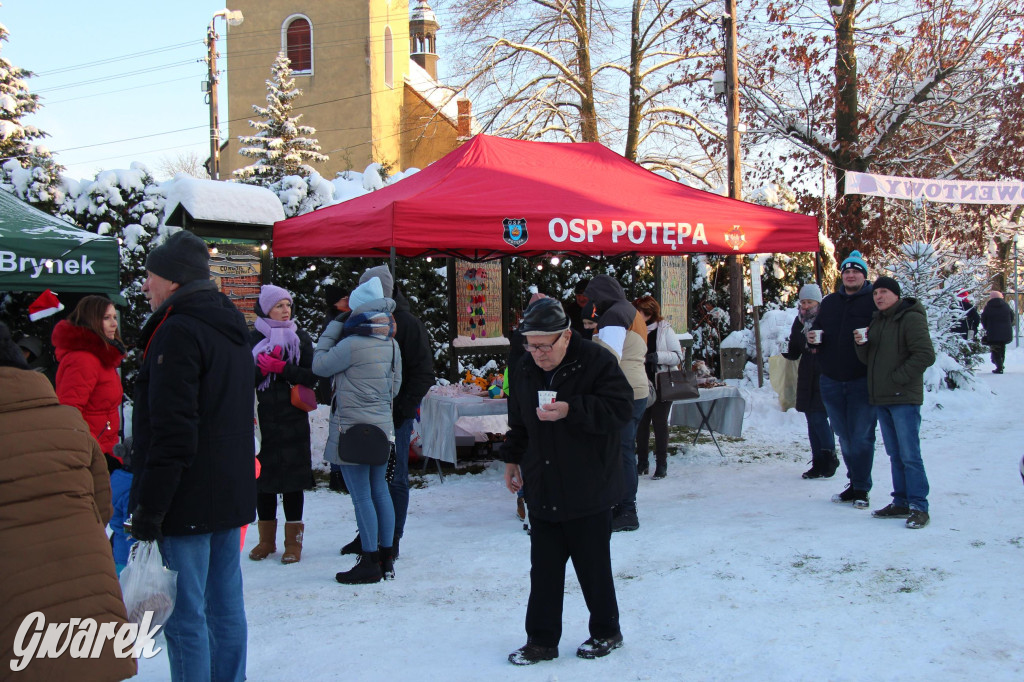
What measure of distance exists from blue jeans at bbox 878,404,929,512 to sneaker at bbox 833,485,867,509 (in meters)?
0.39

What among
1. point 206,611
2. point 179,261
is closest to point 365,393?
point 206,611

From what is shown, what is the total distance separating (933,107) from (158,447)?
2052 centimetres

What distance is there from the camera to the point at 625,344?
5.77m

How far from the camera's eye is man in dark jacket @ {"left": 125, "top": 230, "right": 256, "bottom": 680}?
274 centimetres

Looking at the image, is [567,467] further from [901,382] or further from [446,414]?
[446,414]

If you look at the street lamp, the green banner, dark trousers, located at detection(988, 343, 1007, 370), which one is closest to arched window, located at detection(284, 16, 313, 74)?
the street lamp


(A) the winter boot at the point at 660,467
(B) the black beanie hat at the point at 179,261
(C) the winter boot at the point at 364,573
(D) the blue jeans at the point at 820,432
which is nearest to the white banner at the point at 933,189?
(D) the blue jeans at the point at 820,432

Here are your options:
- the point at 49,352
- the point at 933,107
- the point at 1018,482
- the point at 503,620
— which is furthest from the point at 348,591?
the point at 933,107

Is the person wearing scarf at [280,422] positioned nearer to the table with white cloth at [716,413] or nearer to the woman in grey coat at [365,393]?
the woman in grey coat at [365,393]

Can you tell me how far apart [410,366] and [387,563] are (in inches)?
47.4

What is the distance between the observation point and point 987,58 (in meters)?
17.8

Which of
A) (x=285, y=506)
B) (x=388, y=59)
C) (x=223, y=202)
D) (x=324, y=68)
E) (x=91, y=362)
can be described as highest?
(x=388, y=59)

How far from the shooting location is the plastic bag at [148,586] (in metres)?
2.68

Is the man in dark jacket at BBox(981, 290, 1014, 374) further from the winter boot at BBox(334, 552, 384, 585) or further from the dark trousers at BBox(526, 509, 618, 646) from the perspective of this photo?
the dark trousers at BBox(526, 509, 618, 646)
